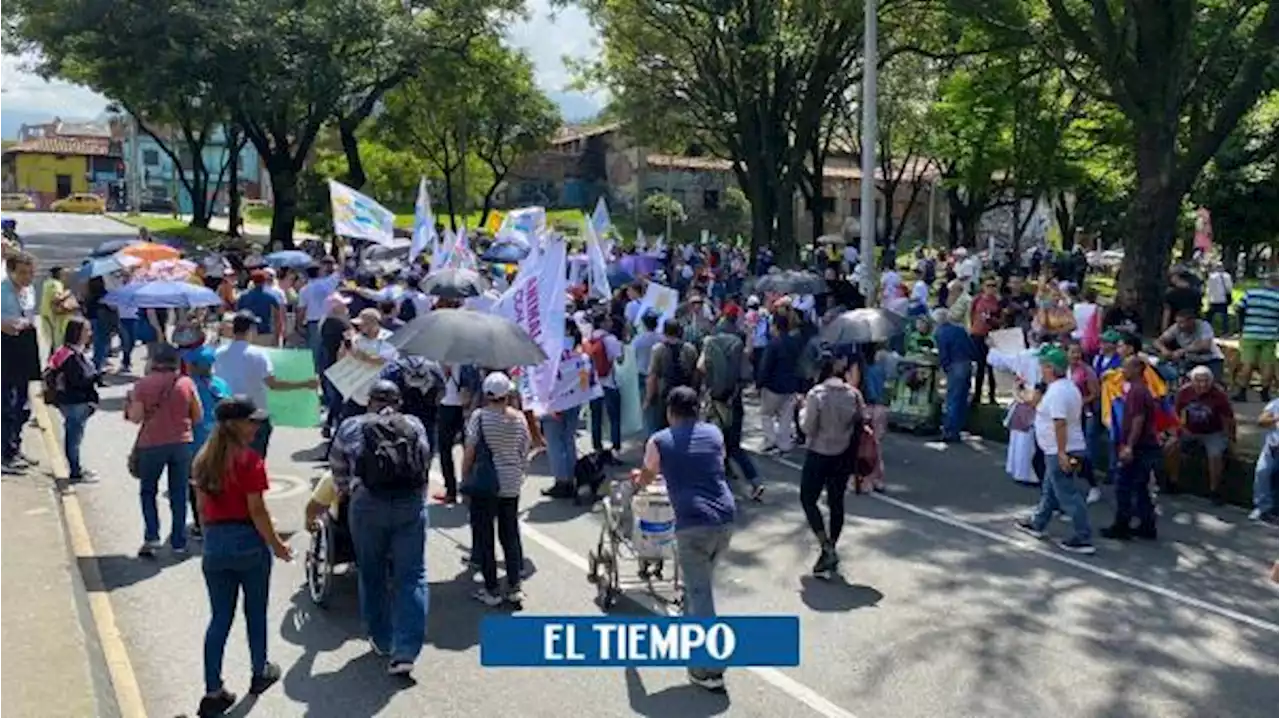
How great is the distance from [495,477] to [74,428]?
16.2 ft

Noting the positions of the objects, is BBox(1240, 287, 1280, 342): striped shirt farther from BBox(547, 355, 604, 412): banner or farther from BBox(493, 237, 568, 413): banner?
BBox(493, 237, 568, 413): banner

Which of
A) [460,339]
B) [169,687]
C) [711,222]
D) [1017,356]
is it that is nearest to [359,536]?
[169,687]

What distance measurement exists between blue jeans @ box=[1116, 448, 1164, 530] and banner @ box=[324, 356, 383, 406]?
6.43 meters

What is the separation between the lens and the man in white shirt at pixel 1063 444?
10.9 meters

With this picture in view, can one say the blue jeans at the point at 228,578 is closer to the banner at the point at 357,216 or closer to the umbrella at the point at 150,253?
the umbrella at the point at 150,253

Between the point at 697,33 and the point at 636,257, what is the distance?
7951mm

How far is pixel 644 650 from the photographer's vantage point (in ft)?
23.0

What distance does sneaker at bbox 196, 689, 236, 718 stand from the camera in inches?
273

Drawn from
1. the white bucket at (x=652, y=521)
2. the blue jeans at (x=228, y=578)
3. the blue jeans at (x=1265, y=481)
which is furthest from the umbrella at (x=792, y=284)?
the blue jeans at (x=228, y=578)

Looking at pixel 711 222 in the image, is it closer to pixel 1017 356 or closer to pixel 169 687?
pixel 1017 356

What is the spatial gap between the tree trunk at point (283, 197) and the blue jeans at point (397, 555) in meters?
32.8

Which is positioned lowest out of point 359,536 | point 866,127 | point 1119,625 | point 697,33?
point 1119,625

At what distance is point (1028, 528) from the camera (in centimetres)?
1172

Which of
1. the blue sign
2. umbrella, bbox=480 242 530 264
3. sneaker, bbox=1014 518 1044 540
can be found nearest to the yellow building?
umbrella, bbox=480 242 530 264
